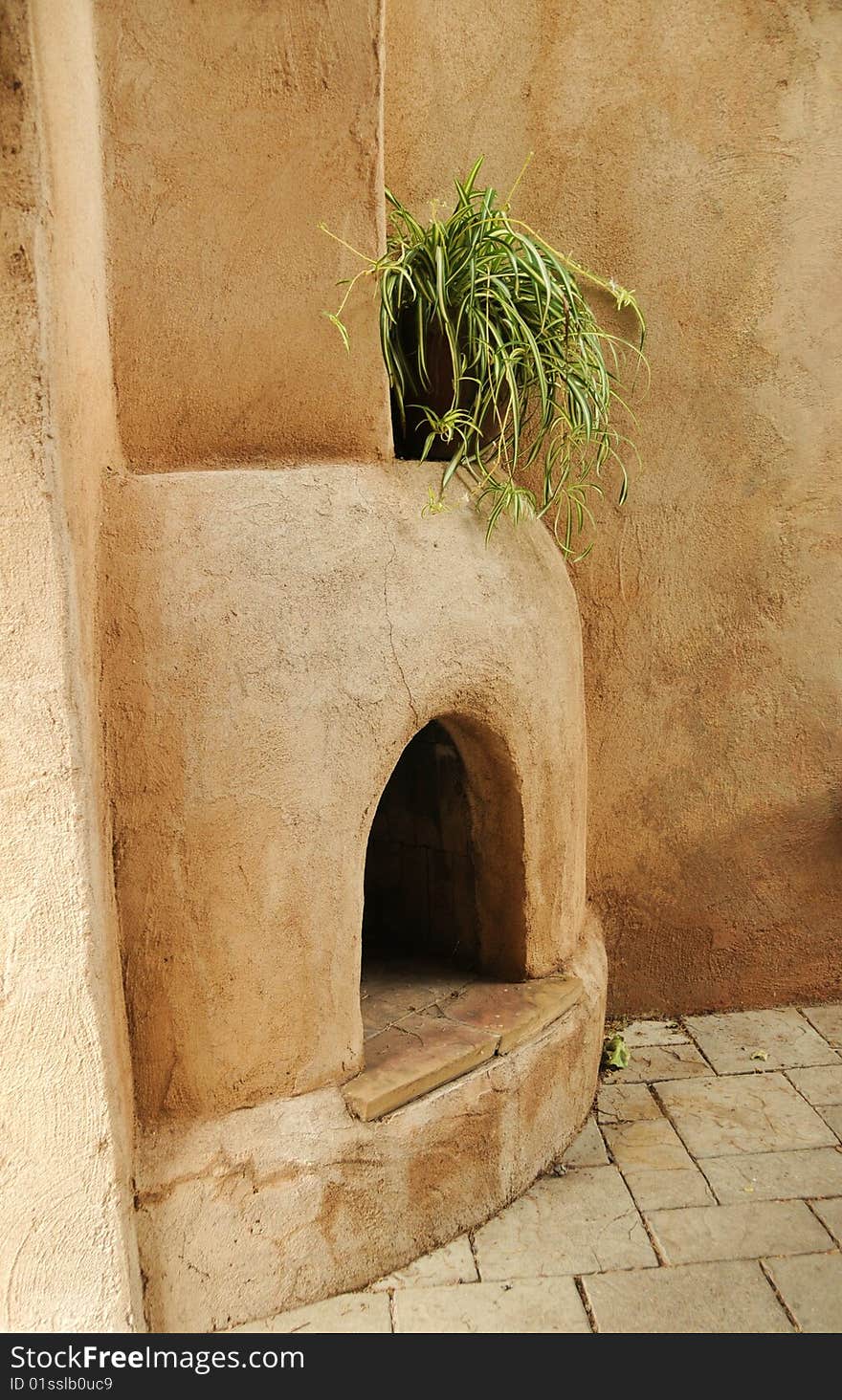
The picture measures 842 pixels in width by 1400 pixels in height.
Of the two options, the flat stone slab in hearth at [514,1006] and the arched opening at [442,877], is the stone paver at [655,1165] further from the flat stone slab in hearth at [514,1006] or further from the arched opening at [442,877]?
the arched opening at [442,877]

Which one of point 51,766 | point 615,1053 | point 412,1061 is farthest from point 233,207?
point 615,1053

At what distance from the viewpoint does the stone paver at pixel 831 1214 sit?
2.94 metres

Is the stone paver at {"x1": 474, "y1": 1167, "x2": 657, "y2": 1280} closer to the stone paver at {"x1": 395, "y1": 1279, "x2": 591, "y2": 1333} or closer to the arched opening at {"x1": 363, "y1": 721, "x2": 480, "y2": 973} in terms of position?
the stone paver at {"x1": 395, "y1": 1279, "x2": 591, "y2": 1333}

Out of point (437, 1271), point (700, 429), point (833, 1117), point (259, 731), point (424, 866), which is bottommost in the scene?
Result: point (833, 1117)

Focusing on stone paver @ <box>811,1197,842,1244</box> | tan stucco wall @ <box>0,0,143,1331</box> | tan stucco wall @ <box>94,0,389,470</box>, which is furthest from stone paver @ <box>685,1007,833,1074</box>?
tan stucco wall @ <box>94,0,389,470</box>

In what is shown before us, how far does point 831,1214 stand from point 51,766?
232cm

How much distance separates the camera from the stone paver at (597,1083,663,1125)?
3488mm

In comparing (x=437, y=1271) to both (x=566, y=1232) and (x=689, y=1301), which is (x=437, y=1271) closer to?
(x=566, y=1232)

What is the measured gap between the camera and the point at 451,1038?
3.04 meters

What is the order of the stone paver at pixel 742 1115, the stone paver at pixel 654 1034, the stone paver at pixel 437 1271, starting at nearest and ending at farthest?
the stone paver at pixel 437 1271, the stone paver at pixel 742 1115, the stone paver at pixel 654 1034

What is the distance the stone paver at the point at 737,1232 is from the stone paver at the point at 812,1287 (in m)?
0.04

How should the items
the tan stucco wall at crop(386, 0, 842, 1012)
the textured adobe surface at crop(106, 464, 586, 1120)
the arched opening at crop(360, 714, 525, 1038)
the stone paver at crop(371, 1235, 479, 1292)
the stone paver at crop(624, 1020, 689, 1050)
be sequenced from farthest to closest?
the stone paver at crop(624, 1020, 689, 1050) < the tan stucco wall at crop(386, 0, 842, 1012) < the arched opening at crop(360, 714, 525, 1038) < the stone paver at crop(371, 1235, 479, 1292) < the textured adobe surface at crop(106, 464, 586, 1120)

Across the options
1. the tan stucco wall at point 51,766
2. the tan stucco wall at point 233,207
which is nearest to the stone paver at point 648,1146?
the tan stucco wall at point 51,766

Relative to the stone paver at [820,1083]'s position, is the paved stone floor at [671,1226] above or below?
above
